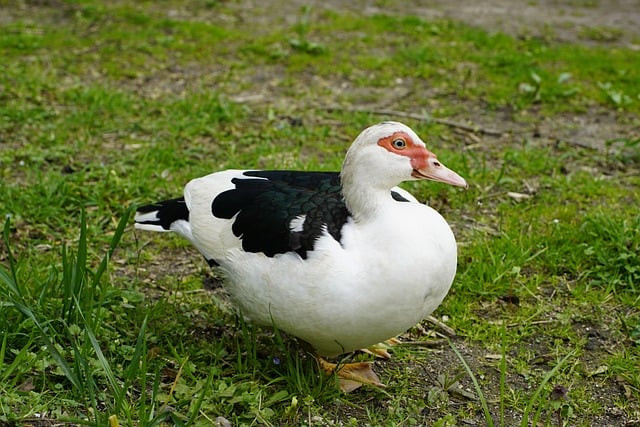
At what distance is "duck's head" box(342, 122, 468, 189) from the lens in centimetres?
317

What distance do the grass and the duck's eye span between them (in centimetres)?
84

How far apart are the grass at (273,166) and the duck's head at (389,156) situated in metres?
0.73

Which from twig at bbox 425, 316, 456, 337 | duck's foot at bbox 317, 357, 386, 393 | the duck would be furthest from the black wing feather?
twig at bbox 425, 316, 456, 337

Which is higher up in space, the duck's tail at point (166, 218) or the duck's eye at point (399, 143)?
the duck's eye at point (399, 143)

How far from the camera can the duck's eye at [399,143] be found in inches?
125

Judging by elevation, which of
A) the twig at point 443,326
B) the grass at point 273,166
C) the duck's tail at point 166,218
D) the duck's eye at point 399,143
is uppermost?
the duck's eye at point 399,143

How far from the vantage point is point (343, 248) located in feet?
10.1

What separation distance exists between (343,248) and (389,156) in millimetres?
383

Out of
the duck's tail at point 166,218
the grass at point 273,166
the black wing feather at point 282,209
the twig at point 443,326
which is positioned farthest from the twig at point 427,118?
the duck's tail at point 166,218

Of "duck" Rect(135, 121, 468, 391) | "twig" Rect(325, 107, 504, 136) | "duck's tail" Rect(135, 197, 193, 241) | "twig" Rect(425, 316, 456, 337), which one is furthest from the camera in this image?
"twig" Rect(325, 107, 504, 136)

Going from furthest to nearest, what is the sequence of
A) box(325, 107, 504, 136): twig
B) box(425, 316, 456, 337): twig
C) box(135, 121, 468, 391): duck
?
box(325, 107, 504, 136): twig < box(425, 316, 456, 337): twig < box(135, 121, 468, 391): duck

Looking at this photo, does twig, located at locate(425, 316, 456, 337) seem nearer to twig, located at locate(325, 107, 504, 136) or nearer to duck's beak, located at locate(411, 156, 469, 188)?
duck's beak, located at locate(411, 156, 469, 188)

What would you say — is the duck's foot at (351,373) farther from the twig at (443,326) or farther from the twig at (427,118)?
the twig at (427,118)

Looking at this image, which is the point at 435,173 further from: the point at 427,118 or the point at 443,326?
the point at 427,118
